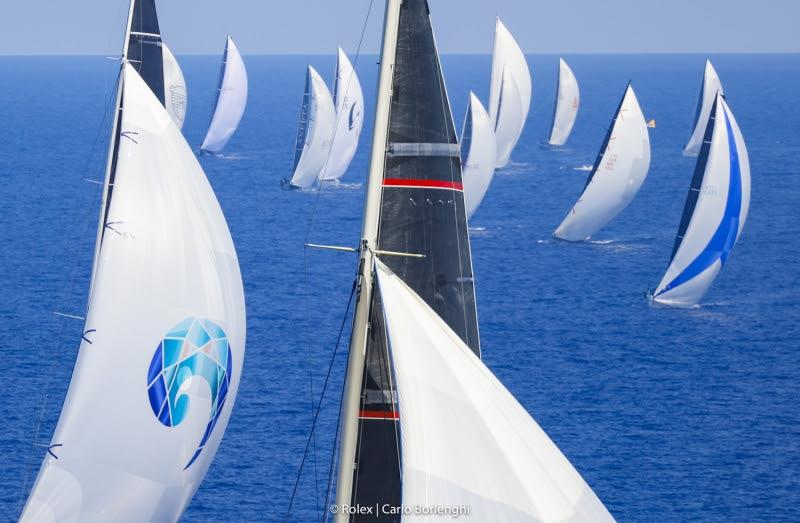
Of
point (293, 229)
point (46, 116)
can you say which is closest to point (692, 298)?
point (293, 229)

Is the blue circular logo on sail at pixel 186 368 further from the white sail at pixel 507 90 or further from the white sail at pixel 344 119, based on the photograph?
the white sail at pixel 507 90

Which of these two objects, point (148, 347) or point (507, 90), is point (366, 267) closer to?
point (148, 347)

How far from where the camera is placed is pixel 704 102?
3819 inches

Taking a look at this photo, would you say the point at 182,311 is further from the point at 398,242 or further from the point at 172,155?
the point at 398,242

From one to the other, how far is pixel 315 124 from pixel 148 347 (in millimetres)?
62563

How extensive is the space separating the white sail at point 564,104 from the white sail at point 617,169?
3260cm

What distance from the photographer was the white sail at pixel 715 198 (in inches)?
2194

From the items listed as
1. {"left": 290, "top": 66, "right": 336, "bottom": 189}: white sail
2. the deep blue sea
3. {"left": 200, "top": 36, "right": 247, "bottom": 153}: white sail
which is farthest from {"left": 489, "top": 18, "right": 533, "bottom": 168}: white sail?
{"left": 200, "top": 36, "right": 247, "bottom": 153}: white sail

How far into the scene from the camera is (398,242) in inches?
750

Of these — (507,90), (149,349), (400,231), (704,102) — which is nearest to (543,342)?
(149,349)

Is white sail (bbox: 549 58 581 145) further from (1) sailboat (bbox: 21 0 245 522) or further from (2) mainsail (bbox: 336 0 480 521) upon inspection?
(2) mainsail (bbox: 336 0 480 521)

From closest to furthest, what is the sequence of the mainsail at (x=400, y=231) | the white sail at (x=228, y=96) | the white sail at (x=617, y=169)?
the mainsail at (x=400, y=231) → the white sail at (x=617, y=169) → the white sail at (x=228, y=96)

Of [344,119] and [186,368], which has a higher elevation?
[344,119]

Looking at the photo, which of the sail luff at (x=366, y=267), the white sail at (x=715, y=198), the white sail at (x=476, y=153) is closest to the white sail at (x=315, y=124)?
the white sail at (x=476, y=153)
